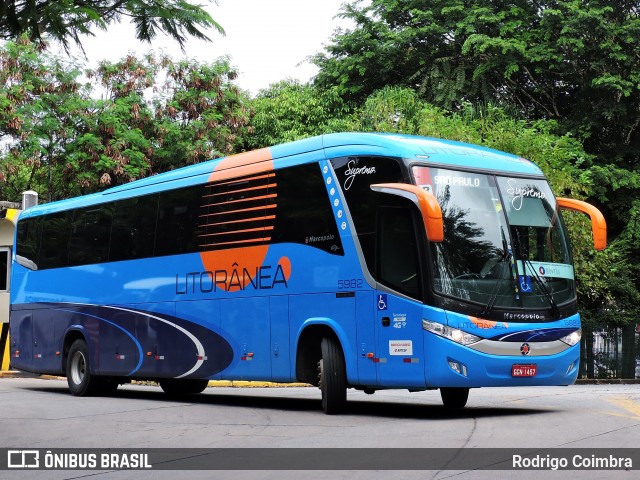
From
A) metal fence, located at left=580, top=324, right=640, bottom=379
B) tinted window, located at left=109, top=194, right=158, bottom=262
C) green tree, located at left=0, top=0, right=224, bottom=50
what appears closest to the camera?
green tree, located at left=0, top=0, right=224, bottom=50

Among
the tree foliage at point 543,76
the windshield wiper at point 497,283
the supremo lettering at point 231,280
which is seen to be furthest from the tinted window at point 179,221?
the tree foliage at point 543,76

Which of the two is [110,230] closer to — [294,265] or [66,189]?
[294,265]

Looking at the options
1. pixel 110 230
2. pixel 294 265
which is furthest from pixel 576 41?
pixel 294 265

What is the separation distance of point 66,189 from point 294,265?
3043cm

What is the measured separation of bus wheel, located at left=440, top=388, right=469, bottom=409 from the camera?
16312 millimetres

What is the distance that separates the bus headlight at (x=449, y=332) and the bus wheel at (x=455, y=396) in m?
2.34

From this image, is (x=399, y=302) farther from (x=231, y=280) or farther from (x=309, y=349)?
(x=231, y=280)

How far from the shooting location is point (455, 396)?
1639 centimetres

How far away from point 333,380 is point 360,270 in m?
1.56

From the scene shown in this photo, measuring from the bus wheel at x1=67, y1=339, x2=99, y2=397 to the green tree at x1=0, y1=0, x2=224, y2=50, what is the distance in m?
14.3

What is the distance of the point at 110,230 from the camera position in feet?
68.9

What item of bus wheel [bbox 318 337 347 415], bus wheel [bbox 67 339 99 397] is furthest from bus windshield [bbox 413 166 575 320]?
bus wheel [bbox 67 339 99 397]

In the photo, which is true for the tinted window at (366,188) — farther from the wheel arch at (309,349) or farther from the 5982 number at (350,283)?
the wheel arch at (309,349)

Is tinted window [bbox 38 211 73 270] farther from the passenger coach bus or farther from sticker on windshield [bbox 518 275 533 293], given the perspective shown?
sticker on windshield [bbox 518 275 533 293]
